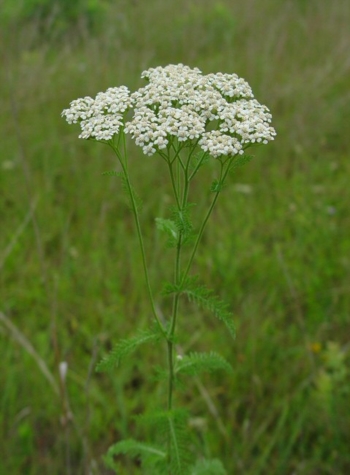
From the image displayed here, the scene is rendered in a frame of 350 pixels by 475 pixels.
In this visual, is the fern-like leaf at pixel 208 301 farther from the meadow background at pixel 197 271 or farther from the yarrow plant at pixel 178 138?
the meadow background at pixel 197 271

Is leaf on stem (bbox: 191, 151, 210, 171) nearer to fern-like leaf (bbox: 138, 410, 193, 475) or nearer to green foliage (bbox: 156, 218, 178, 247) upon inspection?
green foliage (bbox: 156, 218, 178, 247)

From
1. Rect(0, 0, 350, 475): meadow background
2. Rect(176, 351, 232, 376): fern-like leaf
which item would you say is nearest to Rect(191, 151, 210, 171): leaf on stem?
Rect(176, 351, 232, 376): fern-like leaf

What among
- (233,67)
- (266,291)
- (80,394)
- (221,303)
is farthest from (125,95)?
(233,67)

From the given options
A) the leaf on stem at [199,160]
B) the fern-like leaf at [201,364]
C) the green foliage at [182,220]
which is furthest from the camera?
the fern-like leaf at [201,364]

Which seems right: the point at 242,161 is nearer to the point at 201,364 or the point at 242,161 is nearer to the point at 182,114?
the point at 182,114

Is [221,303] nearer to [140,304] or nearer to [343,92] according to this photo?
[140,304]

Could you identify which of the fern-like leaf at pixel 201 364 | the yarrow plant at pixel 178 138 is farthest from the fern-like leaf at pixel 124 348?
the fern-like leaf at pixel 201 364

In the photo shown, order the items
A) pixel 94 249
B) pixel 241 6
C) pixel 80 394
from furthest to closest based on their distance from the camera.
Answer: pixel 241 6
pixel 94 249
pixel 80 394

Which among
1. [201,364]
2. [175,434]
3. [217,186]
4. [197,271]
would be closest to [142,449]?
[175,434]
